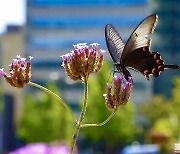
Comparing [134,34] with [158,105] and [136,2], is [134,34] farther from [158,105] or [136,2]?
[136,2]

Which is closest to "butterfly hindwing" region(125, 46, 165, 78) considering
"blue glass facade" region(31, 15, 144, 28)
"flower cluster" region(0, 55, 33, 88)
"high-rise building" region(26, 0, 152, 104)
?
"flower cluster" region(0, 55, 33, 88)

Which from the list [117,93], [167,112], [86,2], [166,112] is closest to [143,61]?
[117,93]

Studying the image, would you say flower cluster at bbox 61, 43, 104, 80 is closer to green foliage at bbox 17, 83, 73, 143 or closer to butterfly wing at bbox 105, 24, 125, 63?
butterfly wing at bbox 105, 24, 125, 63

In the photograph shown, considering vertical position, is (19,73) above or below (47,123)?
above

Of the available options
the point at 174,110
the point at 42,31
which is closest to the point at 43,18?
the point at 42,31

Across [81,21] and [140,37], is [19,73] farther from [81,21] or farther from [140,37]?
[81,21]

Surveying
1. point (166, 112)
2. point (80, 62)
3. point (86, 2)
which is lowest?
point (166, 112)

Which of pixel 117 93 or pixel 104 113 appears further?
pixel 104 113
